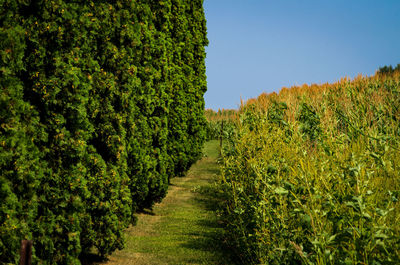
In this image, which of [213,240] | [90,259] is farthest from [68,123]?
[213,240]

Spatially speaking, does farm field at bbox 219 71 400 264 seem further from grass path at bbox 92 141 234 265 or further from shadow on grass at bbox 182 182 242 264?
grass path at bbox 92 141 234 265

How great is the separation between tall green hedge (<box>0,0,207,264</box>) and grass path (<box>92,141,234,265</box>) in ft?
2.20

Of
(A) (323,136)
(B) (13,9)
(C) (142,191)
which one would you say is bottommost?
(C) (142,191)

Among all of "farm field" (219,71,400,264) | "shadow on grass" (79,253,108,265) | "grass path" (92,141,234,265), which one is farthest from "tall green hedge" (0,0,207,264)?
"farm field" (219,71,400,264)

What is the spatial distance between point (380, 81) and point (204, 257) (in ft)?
25.1

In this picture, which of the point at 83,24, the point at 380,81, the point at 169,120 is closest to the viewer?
the point at 83,24

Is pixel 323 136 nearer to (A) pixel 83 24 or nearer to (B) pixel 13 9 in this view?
(A) pixel 83 24

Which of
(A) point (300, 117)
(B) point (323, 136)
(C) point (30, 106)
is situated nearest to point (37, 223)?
(C) point (30, 106)

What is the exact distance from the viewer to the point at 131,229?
8.34m

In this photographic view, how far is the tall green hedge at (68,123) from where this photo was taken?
4387 millimetres

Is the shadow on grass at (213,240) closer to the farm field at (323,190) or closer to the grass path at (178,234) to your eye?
the grass path at (178,234)

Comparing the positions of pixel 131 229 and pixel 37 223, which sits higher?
pixel 37 223

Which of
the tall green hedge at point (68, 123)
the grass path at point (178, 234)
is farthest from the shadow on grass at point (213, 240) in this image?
the tall green hedge at point (68, 123)

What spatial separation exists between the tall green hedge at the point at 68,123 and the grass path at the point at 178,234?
669 mm
